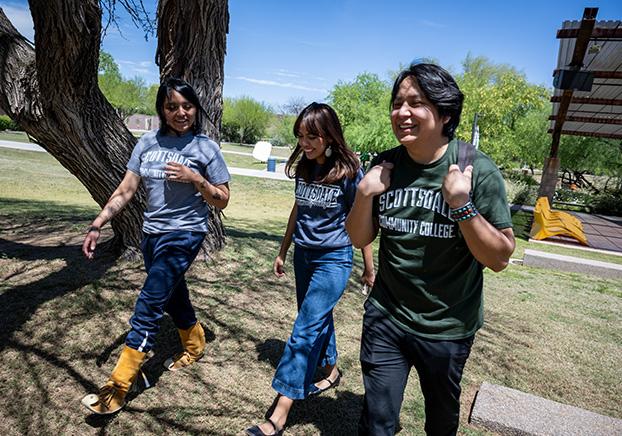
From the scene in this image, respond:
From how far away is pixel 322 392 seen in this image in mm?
3051

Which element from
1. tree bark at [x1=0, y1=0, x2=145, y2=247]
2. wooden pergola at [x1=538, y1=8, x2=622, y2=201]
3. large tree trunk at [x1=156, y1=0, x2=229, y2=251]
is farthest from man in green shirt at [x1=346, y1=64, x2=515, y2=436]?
wooden pergola at [x1=538, y1=8, x2=622, y2=201]

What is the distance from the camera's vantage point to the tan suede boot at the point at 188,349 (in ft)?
10.2

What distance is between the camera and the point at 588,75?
38.0 ft

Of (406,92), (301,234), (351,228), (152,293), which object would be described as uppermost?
(406,92)

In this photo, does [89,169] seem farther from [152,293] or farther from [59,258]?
[152,293]

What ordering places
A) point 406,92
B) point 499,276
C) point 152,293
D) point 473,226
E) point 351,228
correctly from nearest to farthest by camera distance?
1. point 473,226
2. point 406,92
3. point 351,228
4. point 152,293
5. point 499,276

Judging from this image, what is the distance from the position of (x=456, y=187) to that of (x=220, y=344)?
8.38 ft

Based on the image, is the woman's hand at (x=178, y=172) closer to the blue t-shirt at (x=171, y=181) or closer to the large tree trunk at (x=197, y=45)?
the blue t-shirt at (x=171, y=181)

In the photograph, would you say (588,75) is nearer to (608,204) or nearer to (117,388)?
(608,204)

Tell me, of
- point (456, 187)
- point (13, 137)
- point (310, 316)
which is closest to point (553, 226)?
point (310, 316)

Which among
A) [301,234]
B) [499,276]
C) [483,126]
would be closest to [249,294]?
[301,234]

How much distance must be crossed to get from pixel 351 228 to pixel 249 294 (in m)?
2.62

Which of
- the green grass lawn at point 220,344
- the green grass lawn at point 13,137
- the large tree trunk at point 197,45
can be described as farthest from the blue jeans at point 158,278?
the green grass lawn at point 13,137

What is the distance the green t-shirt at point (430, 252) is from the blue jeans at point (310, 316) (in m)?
0.73
